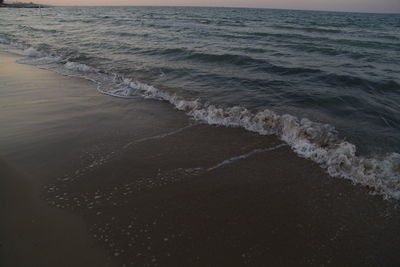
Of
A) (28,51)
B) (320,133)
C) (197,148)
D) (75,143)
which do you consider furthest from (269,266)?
(28,51)

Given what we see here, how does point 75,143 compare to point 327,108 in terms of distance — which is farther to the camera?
point 327,108

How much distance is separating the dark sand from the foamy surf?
27 cm

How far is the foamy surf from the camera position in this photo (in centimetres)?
391

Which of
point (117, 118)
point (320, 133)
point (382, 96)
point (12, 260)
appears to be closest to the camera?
point (12, 260)

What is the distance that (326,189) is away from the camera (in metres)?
3.68

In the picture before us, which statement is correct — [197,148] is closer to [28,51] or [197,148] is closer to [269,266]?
[269,266]

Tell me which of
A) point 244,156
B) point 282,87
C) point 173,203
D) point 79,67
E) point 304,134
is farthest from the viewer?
point 79,67

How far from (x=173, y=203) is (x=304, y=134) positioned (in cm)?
333

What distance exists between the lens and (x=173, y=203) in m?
3.31

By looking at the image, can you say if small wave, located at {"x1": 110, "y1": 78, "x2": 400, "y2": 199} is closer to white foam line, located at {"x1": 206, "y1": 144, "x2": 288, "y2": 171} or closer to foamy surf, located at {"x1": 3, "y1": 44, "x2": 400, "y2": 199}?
foamy surf, located at {"x1": 3, "y1": 44, "x2": 400, "y2": 199}

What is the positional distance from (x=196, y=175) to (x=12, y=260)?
248 cm

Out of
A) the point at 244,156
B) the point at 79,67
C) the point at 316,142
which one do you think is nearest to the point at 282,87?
the point at 316,142

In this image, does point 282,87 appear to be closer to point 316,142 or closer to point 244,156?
point 316,142

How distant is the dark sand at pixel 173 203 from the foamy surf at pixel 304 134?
0.27 metres
